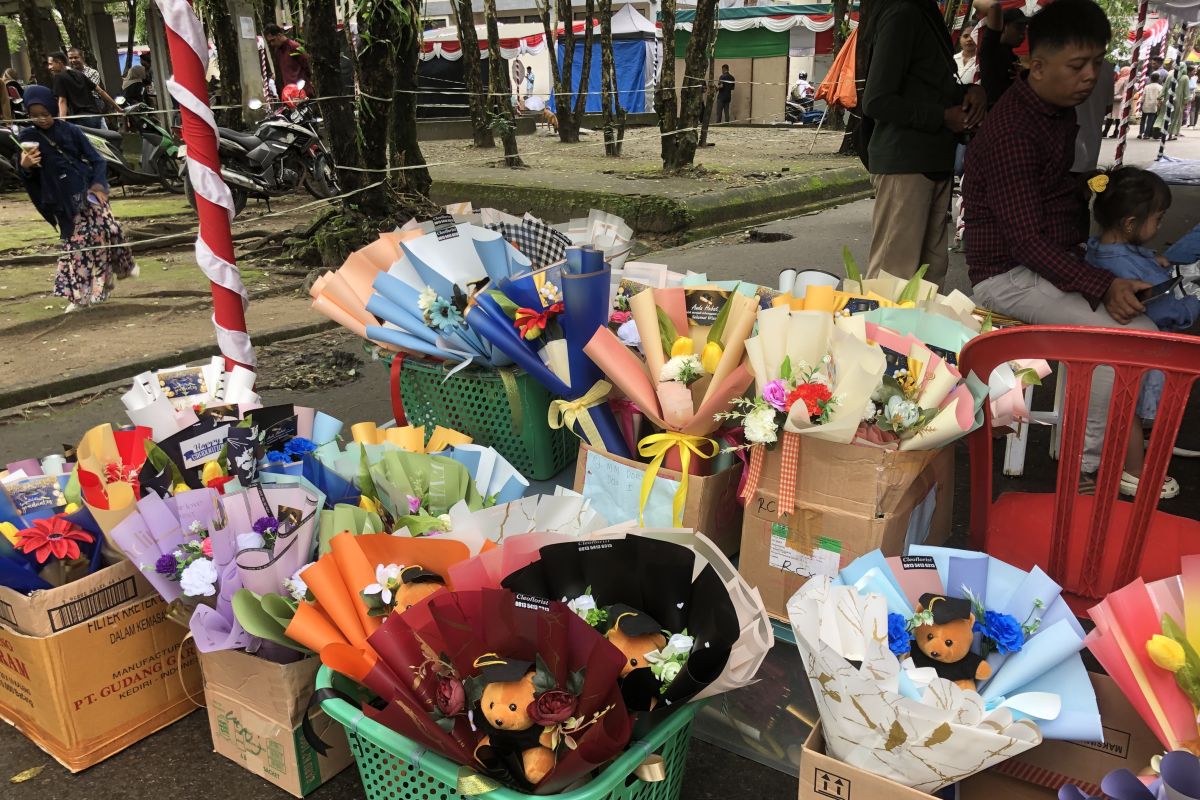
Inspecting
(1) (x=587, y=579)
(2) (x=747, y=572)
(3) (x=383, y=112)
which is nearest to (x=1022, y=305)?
(2) (x=747, y=572)

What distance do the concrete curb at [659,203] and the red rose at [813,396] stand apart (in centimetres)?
661

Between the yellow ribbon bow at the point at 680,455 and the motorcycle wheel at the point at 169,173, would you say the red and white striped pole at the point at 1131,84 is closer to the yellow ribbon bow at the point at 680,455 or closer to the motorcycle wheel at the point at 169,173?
the yellow ribbon bow at the point at 680,455

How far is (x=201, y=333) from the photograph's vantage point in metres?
5.65

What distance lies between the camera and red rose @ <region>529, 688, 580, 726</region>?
142 cm

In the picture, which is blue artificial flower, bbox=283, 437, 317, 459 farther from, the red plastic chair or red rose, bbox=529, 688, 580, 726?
the red plastic chair

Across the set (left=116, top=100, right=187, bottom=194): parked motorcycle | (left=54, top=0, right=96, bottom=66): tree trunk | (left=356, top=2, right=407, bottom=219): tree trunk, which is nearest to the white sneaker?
(left=356, top=2, right=407, bottom=219): tree trunk

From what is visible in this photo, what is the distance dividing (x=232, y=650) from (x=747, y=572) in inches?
46.5

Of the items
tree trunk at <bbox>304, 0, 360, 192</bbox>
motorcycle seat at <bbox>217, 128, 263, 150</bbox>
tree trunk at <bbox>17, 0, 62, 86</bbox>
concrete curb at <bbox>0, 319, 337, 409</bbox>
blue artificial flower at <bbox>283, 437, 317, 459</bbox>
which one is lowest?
concrete curb at <bbox>0, 319, 337, 409</bbox>

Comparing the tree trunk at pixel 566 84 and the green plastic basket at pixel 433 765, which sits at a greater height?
the tree trunk at pixel 566 84

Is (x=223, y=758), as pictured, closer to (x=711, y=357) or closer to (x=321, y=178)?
(x=711, y=357)

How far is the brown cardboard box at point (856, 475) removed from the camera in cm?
196

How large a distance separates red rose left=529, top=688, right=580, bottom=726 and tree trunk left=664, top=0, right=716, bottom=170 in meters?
9.88

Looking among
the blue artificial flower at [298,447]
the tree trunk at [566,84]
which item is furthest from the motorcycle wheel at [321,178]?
the blue artificial flower at [298,447]

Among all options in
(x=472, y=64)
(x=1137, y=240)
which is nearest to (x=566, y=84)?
(x=472, y=64)
